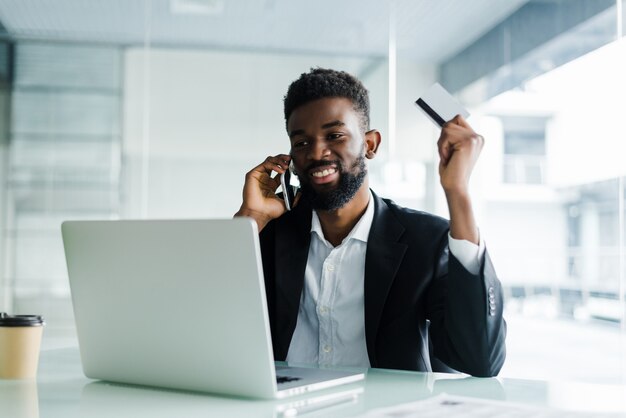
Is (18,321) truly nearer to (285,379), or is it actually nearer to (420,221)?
(285,379)

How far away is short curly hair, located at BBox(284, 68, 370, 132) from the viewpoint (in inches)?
79.0

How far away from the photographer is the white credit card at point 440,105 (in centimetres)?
158

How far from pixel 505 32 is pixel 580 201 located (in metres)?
1.10

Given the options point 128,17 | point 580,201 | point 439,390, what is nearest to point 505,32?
point 580,201

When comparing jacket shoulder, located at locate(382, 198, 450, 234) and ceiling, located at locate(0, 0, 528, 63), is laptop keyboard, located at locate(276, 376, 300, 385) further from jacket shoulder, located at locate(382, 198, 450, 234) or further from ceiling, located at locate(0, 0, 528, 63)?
ceiling, located at locate(0, 0, 528, 63)

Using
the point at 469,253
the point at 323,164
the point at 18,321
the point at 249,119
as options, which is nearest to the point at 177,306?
the point at 18,321

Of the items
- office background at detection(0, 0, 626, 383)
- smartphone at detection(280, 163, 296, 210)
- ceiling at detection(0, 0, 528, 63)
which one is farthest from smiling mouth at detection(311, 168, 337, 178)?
ceiling at detection(0, 0, 528, 63)

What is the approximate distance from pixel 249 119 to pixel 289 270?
2598 mm

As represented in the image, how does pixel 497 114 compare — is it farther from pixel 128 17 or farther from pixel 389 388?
pixel 389 388

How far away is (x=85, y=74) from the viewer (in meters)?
4.25

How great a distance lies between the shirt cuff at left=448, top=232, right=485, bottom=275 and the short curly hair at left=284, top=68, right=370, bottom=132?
1.99ft

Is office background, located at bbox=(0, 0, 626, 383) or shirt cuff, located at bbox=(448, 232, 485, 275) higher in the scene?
office background, located at bbox=(0, 0, 626, 383)

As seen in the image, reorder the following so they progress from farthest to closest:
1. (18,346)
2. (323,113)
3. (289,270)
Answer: (323,113)
(289,270)
(18,346)

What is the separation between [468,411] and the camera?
1068mm
